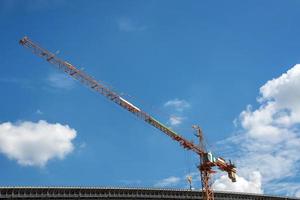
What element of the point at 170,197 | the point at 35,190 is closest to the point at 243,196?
the point at 170,197

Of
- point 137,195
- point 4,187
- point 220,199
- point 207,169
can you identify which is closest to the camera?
point 4,187

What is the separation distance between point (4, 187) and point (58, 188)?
1342 centimetres

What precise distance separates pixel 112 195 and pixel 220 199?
3604cm

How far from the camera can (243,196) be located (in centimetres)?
16338

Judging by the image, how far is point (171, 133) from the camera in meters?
133

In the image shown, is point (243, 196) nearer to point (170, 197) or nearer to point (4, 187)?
point (170, 197)

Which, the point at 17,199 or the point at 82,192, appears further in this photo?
the point at 82,192

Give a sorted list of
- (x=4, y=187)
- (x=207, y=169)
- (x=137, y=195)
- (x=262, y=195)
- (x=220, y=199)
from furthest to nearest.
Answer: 1. (x=262, y=195)
2. (x=220, y=199)
3. (x=137, y=195)
4. (x=207, y=169)
5. (x=4, y=187)

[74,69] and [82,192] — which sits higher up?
[74,69]

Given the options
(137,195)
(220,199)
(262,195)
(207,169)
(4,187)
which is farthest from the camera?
(262,195)


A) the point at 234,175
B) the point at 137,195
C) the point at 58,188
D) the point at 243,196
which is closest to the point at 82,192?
the point at 58,188

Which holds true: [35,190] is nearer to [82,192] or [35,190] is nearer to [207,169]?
[82,192]

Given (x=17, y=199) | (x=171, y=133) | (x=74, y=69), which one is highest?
(x=74, y=69)

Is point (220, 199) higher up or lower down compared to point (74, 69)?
lower down
